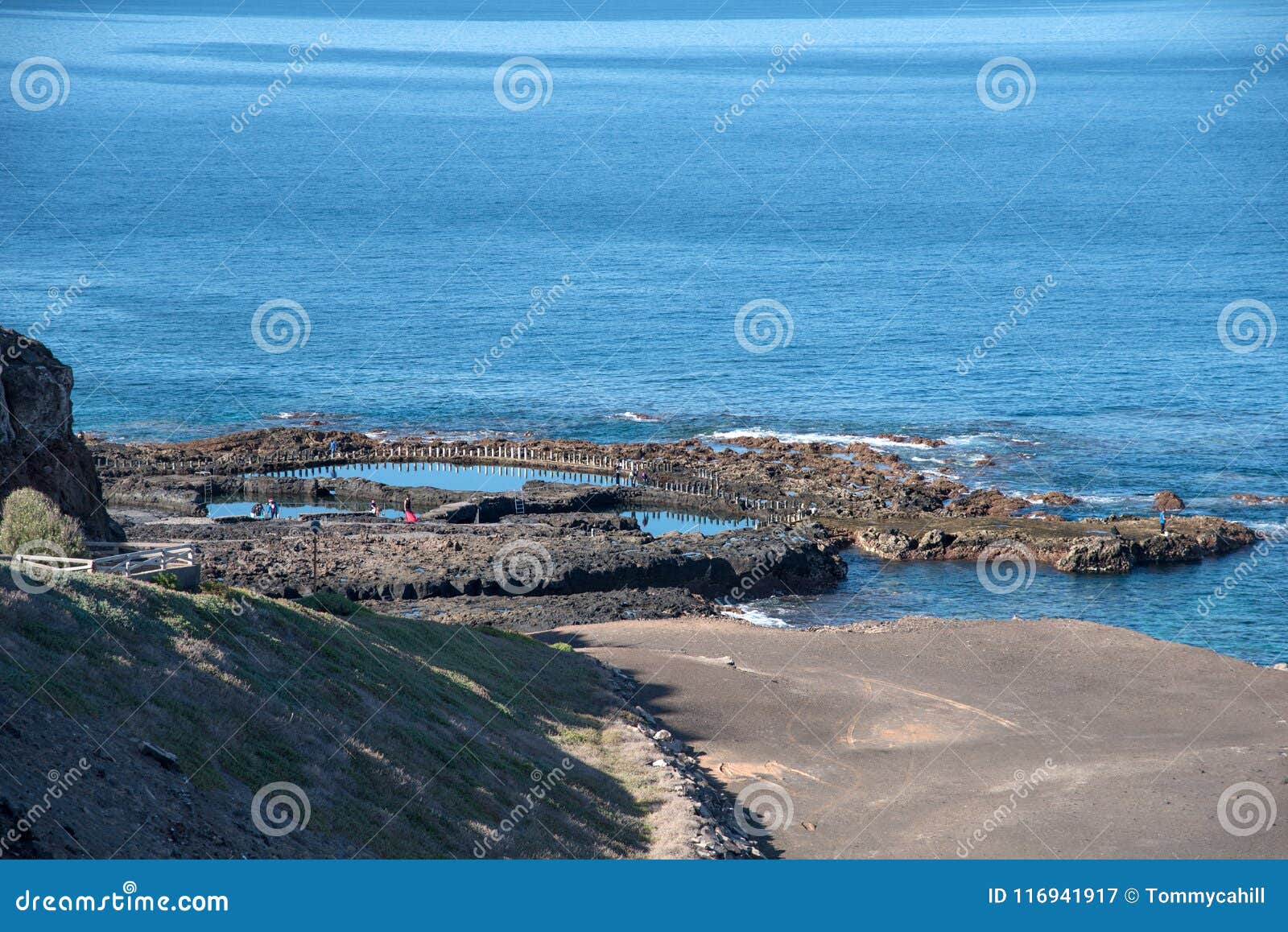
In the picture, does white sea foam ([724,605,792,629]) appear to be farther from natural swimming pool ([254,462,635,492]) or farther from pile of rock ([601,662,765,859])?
natural swimming pool ([254,462,635,492])

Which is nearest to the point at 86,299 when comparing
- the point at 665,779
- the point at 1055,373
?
the point at 1055,373

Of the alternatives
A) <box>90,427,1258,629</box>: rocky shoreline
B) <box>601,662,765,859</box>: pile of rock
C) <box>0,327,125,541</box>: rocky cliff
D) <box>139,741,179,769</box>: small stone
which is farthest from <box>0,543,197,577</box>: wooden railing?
<box>90,427,1258,629</box>: rocky shoreline

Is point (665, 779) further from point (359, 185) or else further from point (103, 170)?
point (103, 170)

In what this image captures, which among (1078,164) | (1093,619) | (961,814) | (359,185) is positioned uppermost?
(1078,164)

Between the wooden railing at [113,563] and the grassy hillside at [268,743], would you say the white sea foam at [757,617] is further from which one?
the wooden railing at [113,563]

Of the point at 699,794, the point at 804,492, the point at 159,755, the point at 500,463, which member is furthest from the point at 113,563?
the point at 500,463

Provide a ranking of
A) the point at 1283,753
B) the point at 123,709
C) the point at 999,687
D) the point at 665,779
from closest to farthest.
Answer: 1. the point at 123,709
2. the point at 665,779
3. the point at 1283,753
4. the point at 999,687

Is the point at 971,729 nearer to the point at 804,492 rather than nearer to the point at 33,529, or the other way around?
the point at 33,529
